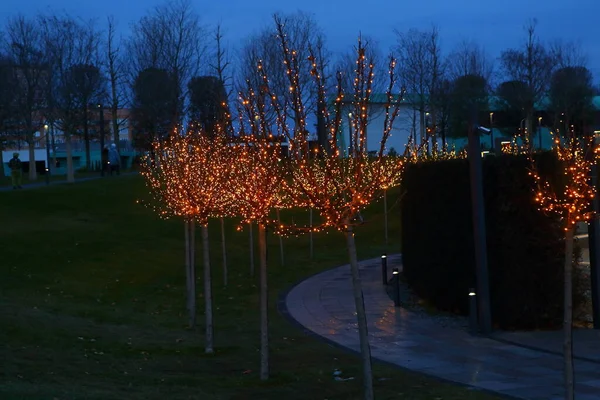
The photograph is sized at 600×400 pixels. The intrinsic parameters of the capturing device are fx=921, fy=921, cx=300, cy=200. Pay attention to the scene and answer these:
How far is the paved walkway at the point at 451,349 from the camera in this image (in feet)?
37.5

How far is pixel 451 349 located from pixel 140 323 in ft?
19.8

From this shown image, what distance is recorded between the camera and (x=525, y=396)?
34.6 feet

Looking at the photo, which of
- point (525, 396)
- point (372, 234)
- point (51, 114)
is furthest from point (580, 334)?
point (51, 114)

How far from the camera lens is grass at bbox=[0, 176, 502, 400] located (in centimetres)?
1070

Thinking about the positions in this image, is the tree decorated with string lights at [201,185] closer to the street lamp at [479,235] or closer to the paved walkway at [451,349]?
the paved walkway at [451,349]

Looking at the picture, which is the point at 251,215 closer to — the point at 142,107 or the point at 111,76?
the point at 142,107

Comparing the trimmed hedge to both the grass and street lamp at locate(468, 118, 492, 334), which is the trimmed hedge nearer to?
street lamp at locate(468, 118, 492, 334)

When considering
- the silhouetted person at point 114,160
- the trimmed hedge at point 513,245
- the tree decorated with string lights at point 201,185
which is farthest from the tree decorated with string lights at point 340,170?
the silhouetted person at point 114,160

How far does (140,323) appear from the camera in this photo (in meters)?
17.1

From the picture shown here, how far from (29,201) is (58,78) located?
577 inches

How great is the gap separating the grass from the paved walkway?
1.75ft

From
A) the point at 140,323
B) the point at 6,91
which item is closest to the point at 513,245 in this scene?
the point at 140,323

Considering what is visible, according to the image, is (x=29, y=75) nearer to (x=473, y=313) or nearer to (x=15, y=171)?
(x=15, y=171)

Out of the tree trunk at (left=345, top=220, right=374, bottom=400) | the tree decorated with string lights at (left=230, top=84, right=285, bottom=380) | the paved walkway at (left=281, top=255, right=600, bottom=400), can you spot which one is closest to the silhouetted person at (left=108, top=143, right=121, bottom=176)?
the paved walkway at (left=281, top=255, right=600, bottom=400)
